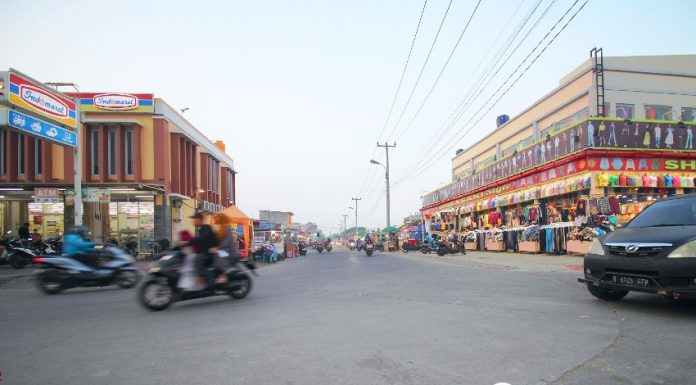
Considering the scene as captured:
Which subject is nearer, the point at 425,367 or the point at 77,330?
the point at 425,367

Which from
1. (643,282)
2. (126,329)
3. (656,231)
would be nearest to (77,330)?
(126,329)

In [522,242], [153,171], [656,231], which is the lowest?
[522,242]

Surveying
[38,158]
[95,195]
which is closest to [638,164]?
[95,195]

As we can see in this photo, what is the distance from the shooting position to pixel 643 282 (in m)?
6.18

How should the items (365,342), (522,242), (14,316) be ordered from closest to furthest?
(365,342)
(14,316)
(522,242)

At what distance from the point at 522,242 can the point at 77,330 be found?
73.7ft

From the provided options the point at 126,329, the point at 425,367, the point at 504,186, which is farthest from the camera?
the point at 504,186

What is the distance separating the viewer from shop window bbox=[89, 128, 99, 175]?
26.9m

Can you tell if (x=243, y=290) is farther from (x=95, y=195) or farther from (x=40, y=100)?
(x=95, y=195)

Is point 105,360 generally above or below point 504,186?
below

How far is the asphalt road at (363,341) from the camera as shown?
4.05 meters

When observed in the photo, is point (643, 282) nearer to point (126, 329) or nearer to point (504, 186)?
point (126, 329)

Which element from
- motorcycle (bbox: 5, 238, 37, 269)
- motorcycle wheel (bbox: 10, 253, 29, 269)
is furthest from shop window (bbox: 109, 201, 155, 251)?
motorcycle wheel (bbox: 10, 253, 29, 269)

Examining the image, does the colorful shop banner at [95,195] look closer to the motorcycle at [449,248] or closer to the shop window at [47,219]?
the shop window at [47,219]
